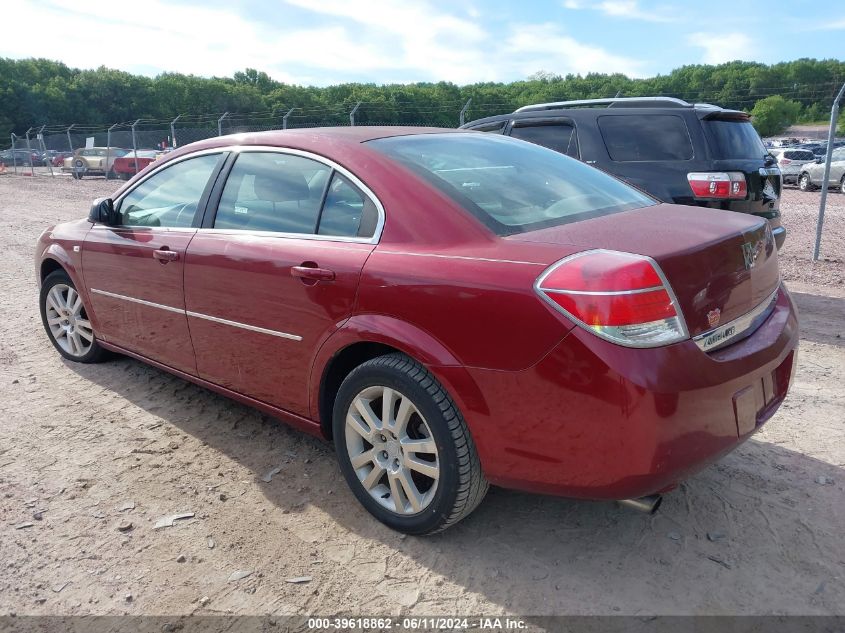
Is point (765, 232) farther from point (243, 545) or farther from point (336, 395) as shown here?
point (243, 545)

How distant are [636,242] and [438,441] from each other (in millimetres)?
997

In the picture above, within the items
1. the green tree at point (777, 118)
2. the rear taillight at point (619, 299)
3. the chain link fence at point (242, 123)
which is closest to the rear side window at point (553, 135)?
the rear taillight at point (619, 299)

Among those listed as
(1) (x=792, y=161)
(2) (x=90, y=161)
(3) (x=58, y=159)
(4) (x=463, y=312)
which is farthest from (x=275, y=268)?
(3) (x=58, y=159)

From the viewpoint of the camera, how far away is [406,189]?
273 cm

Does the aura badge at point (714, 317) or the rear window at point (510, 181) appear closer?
the aura badge at point (714, 317)

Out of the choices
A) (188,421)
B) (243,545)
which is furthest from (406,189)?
(188,421)

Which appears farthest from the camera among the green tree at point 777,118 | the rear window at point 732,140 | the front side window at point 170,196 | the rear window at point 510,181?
the green tree at point 777,118

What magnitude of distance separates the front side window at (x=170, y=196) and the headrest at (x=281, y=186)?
1.45 ft

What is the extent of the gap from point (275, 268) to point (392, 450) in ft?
3.16

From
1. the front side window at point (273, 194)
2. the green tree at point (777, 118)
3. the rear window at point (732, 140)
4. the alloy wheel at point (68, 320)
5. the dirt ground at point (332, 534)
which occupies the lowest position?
the dirt ground at point (332, 534)

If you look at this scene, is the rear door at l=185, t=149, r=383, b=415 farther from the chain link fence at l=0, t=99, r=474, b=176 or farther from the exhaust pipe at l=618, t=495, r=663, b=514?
the chain link fence at l=0, t=99, r=474, b=176

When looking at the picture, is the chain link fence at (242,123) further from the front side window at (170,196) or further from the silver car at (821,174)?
the silver car at (821,174)

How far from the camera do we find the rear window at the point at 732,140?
598 cm

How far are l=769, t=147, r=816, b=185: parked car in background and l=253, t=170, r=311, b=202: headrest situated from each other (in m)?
24.0
